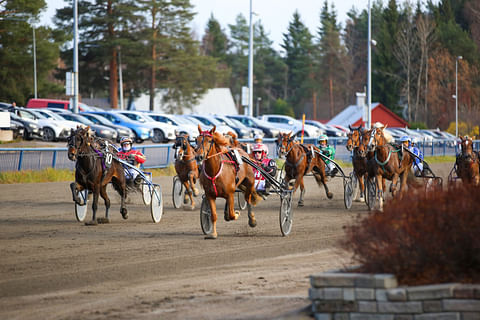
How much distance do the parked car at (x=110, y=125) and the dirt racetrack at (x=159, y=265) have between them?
16.7 metres

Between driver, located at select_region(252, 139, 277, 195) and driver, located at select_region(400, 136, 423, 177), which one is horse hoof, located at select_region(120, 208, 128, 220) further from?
driver, located at select_region(400, 136, 423, 177)

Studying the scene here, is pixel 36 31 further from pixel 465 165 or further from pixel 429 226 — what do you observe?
pixel 429 226

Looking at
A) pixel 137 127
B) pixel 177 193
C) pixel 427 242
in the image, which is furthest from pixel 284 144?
pixel 137 127

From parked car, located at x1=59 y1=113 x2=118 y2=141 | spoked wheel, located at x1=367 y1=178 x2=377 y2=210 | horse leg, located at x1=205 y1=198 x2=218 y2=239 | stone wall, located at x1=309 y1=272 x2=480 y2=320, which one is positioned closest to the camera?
stone wall, located at x1=309 y1=272 x2=480 y2=320

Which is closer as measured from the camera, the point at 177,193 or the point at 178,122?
the point at 177,193

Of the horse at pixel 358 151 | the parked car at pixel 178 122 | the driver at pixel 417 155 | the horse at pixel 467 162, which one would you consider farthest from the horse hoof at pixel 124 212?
the parked car at pixel 178 122

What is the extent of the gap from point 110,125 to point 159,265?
981 inches

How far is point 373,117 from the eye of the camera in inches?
2537

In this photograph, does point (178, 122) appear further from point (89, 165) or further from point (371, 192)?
point (89, 165)

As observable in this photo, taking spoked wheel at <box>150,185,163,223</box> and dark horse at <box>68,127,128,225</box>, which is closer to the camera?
dark horse at <box>68,127,128,225</box>

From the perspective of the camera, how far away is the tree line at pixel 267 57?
178ft

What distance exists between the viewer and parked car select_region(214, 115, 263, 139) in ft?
122

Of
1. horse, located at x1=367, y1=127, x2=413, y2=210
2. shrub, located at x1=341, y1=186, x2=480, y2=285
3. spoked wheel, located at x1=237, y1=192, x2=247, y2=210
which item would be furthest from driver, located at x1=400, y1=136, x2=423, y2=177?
shrub, located at x1=341, y1=186, x2=480, y2=285

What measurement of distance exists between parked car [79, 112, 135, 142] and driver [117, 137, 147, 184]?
16.9 metres
